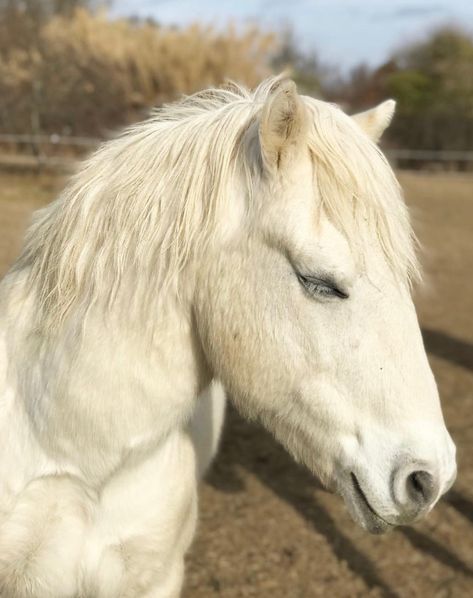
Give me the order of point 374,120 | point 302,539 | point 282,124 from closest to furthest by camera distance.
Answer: point 282,124 → point 374,120 → point 302,539

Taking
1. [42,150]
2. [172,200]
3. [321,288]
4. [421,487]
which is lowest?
[42,150]

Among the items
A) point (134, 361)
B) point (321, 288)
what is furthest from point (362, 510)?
point (134, 361)

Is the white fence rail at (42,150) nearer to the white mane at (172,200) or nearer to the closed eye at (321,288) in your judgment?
the white mane at (172,200)

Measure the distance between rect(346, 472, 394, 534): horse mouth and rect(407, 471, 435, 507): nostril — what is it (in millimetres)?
112

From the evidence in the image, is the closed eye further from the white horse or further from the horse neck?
the horse neck

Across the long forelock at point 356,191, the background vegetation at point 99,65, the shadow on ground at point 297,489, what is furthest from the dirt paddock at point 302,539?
the background vegetation at point 99,65

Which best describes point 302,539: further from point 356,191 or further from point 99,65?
point 99,65

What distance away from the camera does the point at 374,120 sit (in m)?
2.09

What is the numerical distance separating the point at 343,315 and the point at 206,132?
1.99 feet

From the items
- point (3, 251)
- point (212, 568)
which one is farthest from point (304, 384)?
point (3, 251)

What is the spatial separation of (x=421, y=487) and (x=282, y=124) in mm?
902

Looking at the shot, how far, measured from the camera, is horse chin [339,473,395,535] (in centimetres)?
171

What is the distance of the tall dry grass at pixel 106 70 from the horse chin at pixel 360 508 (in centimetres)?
1302

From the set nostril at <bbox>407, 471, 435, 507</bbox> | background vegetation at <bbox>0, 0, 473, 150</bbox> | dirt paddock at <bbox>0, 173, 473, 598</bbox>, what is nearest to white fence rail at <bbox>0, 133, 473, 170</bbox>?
background vegetation at <bbox>0, 0, 473, 150</bbox>
